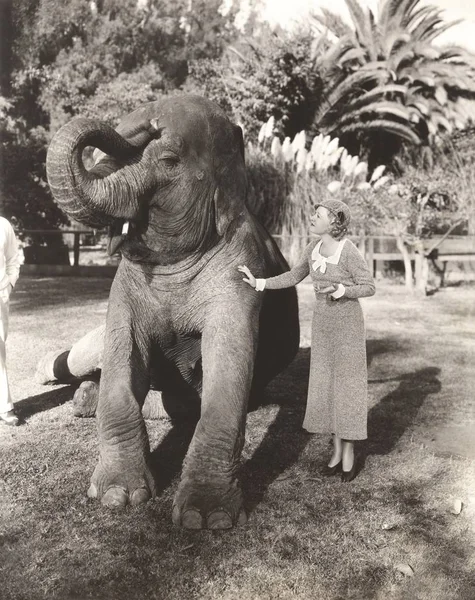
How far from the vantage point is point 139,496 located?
358 cm

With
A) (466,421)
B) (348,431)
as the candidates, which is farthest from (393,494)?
(466,421)

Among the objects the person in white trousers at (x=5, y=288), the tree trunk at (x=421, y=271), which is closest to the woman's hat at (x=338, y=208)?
the person in white trousers at (x=5, y=288)

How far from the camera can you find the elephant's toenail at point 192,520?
3.31 metres

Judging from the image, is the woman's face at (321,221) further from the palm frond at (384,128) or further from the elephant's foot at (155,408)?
the palm frond at (384,128)

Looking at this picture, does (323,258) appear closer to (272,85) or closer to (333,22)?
(272,85)

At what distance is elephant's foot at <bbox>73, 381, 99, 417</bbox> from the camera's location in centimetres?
527

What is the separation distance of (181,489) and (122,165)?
1.66 m

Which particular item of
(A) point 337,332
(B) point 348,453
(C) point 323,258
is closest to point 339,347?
(A) point 337,332

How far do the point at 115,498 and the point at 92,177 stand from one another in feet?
5.24

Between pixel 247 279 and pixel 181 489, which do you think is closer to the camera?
pixel 181 489

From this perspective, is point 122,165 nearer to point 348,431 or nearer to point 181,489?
point 181,489

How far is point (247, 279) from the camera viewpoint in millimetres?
4074

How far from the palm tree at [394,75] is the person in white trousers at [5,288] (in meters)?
19.8

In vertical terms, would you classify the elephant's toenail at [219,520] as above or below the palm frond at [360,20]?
below
